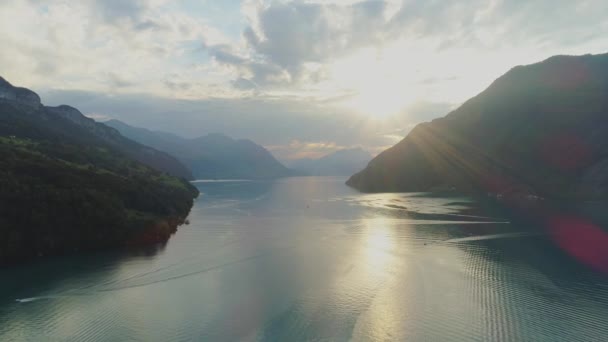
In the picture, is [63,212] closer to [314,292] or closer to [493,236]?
[314,292]

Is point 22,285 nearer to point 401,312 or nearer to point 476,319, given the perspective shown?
point 401,312

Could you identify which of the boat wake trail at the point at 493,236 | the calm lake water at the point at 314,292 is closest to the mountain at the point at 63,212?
the calm lake water at the point at 314,292

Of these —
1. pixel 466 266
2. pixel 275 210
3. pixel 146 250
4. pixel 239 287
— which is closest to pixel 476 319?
pixel 466 266

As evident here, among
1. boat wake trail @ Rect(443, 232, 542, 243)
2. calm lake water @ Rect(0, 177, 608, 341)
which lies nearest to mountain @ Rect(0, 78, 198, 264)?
calm lake water @ Rect(0, 177, 608, 341)

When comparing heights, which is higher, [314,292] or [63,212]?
[63,212]

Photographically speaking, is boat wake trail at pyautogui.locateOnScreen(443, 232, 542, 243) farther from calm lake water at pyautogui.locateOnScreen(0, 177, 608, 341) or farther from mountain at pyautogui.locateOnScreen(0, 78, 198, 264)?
mountain at pyautogui.locateOnScreen(0, 78, 198, 264)

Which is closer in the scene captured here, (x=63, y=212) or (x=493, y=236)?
(x=63, y=212)

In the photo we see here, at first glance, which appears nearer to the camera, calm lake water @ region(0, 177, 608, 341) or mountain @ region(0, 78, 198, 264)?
calm lake water @ region(0, 177, 608, 341)

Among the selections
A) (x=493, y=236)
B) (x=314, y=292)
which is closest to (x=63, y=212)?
(x=314, y=292)
